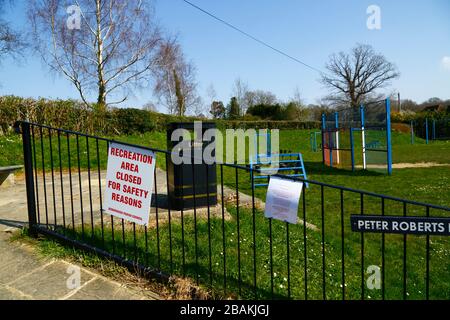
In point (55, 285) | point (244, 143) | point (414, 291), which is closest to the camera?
point (55, 285)

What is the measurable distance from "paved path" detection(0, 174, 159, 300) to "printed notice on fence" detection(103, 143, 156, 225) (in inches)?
22.9

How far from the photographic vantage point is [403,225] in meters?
2.09

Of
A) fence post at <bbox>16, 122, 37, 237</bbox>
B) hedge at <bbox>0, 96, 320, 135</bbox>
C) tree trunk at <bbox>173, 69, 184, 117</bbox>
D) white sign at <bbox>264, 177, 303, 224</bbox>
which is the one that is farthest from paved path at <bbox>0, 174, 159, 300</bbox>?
tree trunk at <bbox>173, 69, 184, 117</bbox>

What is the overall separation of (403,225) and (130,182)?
7.19ft

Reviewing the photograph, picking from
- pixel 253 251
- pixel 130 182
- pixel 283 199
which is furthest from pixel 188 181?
pixel 283 199

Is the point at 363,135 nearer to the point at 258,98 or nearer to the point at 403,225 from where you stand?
the point at 403,225

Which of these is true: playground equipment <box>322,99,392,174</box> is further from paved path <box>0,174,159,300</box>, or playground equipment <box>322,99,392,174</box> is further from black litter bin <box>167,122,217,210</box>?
paved path <box>0,174,159,300</box>

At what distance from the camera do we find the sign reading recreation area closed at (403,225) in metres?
2.03

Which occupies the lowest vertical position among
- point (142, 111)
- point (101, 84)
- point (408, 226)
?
point (408, 226)

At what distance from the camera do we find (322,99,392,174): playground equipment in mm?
11789
